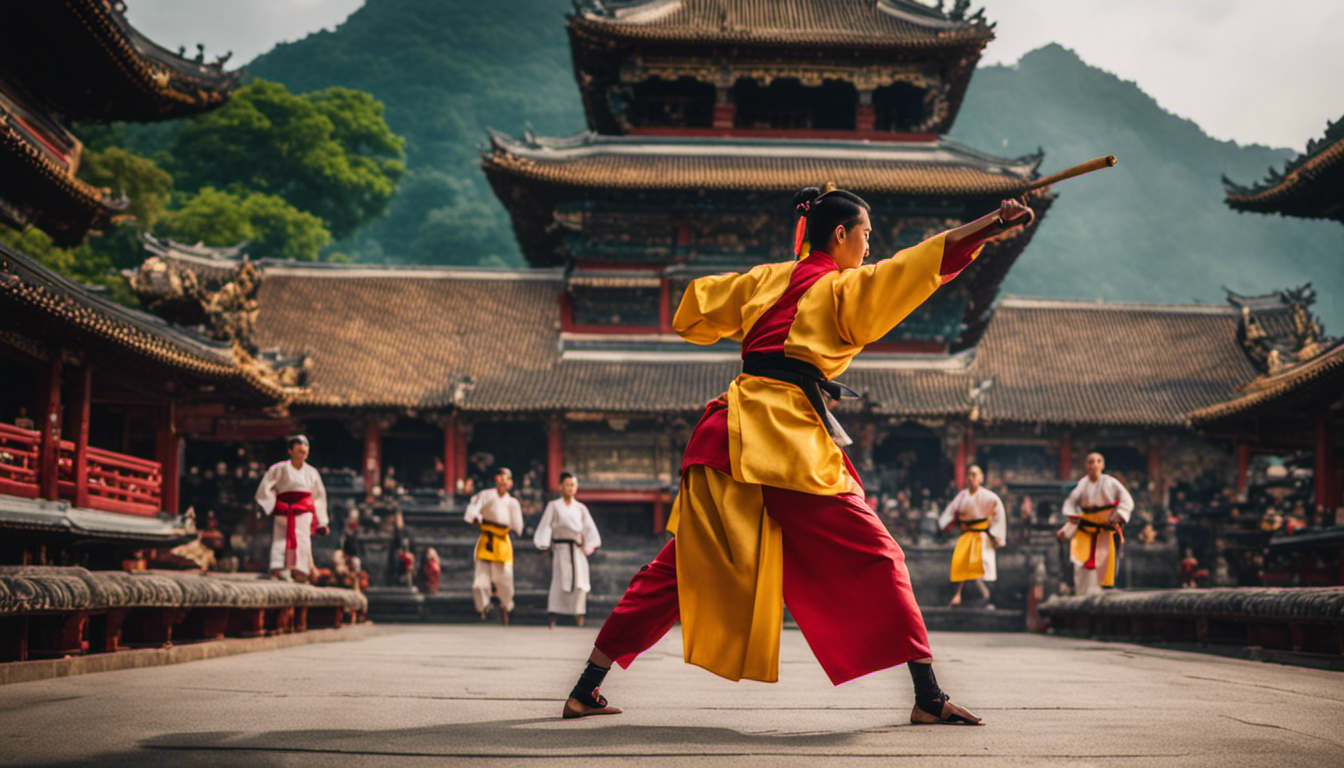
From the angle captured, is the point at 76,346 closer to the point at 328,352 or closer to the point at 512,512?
the point at 512,512

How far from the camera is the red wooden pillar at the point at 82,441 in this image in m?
13.4

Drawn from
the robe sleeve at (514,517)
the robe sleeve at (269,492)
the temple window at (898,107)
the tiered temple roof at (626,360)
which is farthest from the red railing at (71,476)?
the temple window at (898,107)

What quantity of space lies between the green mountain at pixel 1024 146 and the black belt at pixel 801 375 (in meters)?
60.7

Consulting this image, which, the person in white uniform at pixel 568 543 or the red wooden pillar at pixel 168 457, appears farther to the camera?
the red wooden pillar at pixel 168 457

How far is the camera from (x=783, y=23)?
27.6 meters

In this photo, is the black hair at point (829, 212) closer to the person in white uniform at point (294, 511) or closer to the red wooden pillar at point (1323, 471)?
the person in white uniform at point (294, 511)

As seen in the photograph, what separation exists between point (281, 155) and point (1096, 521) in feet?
129

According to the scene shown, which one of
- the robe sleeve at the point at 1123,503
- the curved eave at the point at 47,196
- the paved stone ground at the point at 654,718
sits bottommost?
the paved stone ground at the point at 654,718

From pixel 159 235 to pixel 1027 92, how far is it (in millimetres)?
77857

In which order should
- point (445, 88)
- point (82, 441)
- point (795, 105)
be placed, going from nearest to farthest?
point (82, 441)
point (795, 105)
point (445, 88)

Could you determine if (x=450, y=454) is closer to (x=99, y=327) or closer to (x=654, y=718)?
(x=99, y=327)

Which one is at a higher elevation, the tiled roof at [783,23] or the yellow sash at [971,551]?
the tiled roof at [783,23]

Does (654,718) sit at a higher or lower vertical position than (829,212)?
lower

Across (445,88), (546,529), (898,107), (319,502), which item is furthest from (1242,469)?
(445,88)
